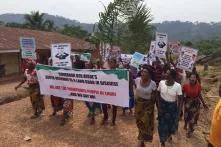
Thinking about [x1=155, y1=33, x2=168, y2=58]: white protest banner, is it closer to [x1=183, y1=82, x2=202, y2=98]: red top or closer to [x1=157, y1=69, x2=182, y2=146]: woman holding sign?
[x1=183, y1=82, x2=202, y2=98]: red top

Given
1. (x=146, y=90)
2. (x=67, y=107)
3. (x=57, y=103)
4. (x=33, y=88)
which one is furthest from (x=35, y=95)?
(x=146, y=90)

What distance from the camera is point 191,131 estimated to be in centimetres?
1020

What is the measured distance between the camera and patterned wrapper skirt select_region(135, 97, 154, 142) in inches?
338

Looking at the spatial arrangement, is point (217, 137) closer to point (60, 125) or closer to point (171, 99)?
point (171, 99)

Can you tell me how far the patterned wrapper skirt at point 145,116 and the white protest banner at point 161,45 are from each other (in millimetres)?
4554

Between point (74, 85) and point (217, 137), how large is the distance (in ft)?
17.5

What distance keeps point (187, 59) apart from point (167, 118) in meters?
2.99

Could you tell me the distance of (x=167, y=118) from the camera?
877cm

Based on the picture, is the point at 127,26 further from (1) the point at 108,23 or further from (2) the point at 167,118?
(2) the point at 167,118

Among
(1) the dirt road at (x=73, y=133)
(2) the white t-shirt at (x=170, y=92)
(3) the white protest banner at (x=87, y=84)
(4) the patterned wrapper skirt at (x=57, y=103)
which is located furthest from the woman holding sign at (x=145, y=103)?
(4) the patterned wrapper skirt at (x=57, y=103)

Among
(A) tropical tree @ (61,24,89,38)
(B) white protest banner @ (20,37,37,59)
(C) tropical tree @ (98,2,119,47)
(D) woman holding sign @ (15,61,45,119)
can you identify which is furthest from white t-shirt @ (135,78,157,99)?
(A) tropical tree @ (61,24,89,38)

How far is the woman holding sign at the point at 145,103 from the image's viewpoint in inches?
332

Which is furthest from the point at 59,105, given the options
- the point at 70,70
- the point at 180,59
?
the point at 180,59

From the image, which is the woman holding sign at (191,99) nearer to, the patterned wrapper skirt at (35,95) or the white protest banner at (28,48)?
the patterned wrapper skirt at (35,95)
